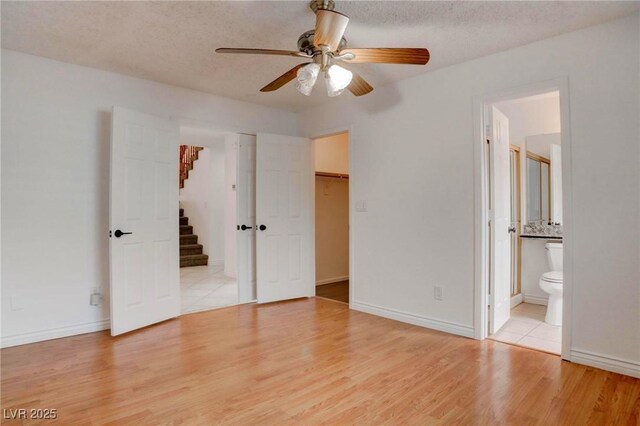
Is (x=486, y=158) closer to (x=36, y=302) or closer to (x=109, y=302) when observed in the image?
(x=109, y=302)

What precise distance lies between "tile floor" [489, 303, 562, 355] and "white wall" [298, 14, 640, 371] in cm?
32

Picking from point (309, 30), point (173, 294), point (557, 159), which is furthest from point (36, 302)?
point (557, 159)

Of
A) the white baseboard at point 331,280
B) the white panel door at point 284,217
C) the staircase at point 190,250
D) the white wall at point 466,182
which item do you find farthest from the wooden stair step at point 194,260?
the white wall at point 466,182

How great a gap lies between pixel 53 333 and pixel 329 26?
3194 millimetres

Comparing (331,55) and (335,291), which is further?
(335,291)

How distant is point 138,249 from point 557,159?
4.27 metres

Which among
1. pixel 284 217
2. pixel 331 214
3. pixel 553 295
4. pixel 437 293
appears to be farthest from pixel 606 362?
pixel 331 214

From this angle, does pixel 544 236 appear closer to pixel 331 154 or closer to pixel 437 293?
pixel 437 293

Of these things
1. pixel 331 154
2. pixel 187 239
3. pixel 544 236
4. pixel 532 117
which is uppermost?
pixel 532 117

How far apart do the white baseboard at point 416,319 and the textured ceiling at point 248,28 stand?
225cm

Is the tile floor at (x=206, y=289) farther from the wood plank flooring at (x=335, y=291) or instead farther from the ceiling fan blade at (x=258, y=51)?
the ceiling fan blade at (x=258, y=51)

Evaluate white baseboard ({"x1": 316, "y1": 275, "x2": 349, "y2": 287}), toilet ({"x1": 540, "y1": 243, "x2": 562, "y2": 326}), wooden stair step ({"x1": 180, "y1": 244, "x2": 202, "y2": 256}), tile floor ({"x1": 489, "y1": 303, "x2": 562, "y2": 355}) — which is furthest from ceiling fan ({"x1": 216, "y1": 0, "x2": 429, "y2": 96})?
wooden stair step ({"x1": 180, "y1": 244, "x2": 202, "y2": 256})

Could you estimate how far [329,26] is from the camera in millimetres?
1980

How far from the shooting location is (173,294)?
12.0 feet
